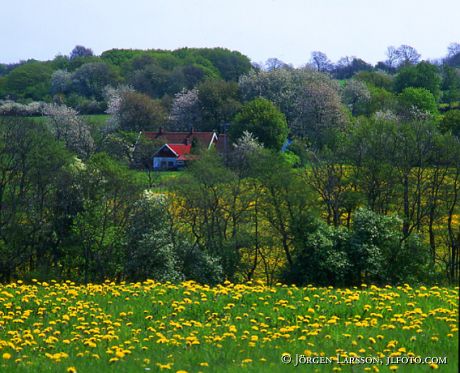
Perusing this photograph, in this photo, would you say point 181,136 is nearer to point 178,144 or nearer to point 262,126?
point 178,144

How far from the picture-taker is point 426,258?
32125 mm

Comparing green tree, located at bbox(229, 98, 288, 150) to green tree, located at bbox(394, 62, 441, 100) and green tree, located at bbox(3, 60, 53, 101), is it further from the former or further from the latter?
green tree, located at bbox(3, 60, 53, 101)

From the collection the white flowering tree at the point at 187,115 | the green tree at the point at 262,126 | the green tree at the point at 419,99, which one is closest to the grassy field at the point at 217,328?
the green tree at the point at 262,126

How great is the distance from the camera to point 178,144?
3723 inches

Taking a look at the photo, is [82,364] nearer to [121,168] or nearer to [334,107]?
[121,168]

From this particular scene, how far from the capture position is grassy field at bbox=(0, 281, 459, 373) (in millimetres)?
11016

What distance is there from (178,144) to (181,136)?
4.94 m

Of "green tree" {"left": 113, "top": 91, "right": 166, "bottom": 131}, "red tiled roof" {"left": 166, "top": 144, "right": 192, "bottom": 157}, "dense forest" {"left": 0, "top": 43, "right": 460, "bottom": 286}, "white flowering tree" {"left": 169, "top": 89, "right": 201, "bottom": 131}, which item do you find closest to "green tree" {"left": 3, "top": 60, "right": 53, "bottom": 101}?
"white flowering tree" {"left": 169, "top": 89, "right": 201, "bottom": 131}

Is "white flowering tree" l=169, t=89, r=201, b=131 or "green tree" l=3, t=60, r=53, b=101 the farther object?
"green tree" l=3, t=60, r=53, b=101

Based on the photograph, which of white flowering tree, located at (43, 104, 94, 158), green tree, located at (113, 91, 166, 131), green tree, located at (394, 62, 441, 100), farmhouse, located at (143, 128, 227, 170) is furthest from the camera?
green tree, located at (394, 62, 441, 100)

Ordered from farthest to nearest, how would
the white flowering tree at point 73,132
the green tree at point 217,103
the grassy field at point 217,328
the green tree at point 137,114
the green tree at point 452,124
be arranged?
1. the green tree at point 217,103
2. the green tree at point 137,114
3. the white flowering tree at point 73,132
4. the green tree at point 452,124
5. the grassy field at point 217,328

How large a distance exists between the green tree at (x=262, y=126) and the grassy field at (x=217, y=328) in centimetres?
7030

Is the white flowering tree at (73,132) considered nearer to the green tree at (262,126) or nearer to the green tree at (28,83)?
the green tree at (262,126)

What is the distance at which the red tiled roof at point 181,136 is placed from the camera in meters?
96.7
